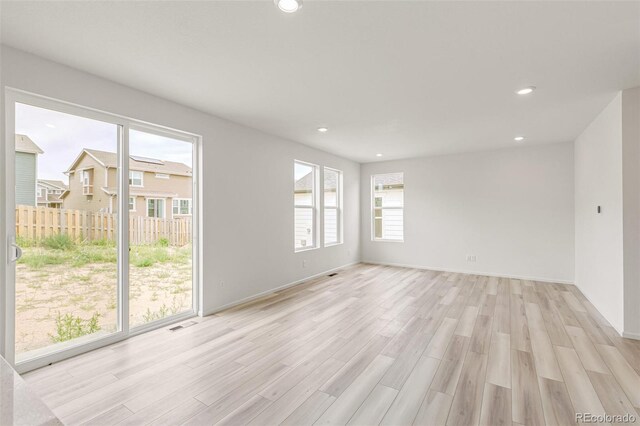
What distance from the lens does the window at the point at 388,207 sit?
22.9 feet

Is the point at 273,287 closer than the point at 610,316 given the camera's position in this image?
No

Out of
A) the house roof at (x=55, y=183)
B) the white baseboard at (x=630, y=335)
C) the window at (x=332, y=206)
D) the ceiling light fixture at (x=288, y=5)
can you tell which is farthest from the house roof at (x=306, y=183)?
the white baseboard at (x=630, y=335)

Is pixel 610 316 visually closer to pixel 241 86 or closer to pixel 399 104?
pixel 399 104

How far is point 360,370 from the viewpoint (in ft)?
7.84

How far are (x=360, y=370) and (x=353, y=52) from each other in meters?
2.58

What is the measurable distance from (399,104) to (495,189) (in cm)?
358

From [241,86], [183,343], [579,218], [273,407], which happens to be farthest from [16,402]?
[579,218]

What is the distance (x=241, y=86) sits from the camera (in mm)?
2951

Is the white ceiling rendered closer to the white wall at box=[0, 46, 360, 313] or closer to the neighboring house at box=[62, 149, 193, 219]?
the white wall at box=[0, 46, 360, 313]

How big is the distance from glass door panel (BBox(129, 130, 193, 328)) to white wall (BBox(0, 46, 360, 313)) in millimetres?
236

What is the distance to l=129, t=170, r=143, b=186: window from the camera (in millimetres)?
3123

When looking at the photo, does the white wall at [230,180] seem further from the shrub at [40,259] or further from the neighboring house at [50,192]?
the shrub at [40,259]

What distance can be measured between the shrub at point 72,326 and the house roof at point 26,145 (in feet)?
4.76

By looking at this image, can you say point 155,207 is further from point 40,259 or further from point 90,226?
point 40,259
